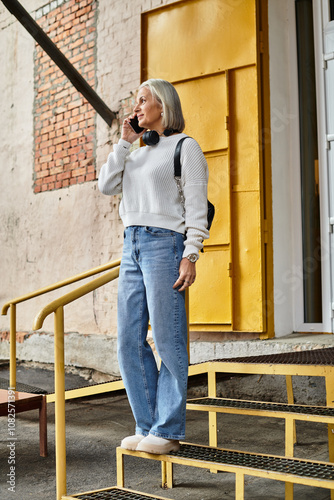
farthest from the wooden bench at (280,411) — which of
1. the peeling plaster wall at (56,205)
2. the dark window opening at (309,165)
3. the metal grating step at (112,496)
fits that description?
the peeling plaster wall at (56,205)

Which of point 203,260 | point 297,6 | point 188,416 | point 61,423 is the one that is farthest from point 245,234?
point 61,423

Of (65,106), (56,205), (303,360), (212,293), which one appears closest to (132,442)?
(303,360)

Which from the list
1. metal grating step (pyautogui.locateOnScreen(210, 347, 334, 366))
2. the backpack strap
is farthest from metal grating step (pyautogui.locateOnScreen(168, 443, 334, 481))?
the backpack strap

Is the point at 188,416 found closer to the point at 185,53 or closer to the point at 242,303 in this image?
the point at 242,303

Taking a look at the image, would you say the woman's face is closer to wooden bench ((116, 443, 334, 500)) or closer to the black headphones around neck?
the black headphones around neck

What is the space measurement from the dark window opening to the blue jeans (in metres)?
2.53

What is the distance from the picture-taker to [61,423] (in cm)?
237

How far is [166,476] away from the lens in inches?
109

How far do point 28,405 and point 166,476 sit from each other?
3.58ft

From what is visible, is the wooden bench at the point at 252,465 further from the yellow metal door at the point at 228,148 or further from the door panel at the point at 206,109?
the door panel at the point at 206,109

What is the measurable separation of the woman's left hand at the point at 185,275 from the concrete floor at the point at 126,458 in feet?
3.26

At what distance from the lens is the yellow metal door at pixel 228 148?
4656 mm

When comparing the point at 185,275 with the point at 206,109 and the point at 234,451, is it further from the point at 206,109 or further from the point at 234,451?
the point at 206,109

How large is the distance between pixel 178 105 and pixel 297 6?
293 cm
